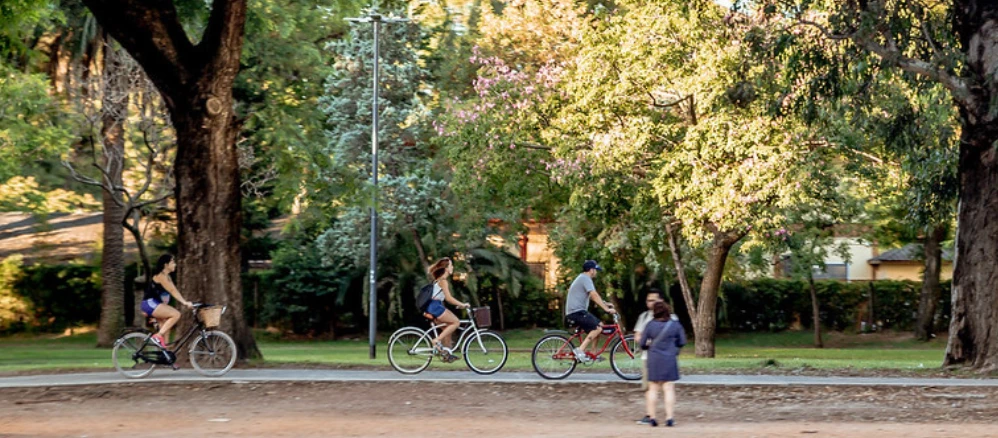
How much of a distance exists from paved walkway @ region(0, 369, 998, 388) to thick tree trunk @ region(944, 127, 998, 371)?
1.90m

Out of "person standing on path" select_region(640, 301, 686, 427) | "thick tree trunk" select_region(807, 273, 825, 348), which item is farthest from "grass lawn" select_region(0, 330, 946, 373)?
"person standing on path" select_region(640, 301, 686, 427)

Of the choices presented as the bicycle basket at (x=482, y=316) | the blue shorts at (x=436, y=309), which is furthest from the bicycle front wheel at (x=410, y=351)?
the bicycle basket at (x=482, y=316)

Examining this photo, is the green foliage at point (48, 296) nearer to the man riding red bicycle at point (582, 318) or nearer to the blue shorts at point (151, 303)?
the blue shorts at point (151, 303)

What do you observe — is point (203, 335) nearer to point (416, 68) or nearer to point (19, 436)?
point (19, 436)

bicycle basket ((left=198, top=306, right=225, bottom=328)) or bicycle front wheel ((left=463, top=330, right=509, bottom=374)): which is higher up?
bicycle basket ((left=198, top=306, right=225, bottom=328))

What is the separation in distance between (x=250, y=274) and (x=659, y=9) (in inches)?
968

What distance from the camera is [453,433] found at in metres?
13.7

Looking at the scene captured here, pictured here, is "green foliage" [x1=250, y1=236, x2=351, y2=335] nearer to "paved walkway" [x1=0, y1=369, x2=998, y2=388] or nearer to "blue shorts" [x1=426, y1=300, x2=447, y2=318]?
"paved walkway" [x1=0, y1=369, x2=998, y2=388]

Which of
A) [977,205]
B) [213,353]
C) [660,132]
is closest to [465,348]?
[213,353]

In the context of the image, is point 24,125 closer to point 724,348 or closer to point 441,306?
point 441,306

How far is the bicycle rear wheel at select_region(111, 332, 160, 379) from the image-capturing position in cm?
1856

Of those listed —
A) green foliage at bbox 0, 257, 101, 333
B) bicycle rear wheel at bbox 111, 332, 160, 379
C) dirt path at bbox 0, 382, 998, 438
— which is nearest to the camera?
dirt path at bbox 0, 382, 998, 438

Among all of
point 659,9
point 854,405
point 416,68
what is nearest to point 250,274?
point 416,68

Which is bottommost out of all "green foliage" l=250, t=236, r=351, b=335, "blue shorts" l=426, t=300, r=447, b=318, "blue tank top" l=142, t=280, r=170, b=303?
"blue shorts" l=426, t=300, r=447, b=318
